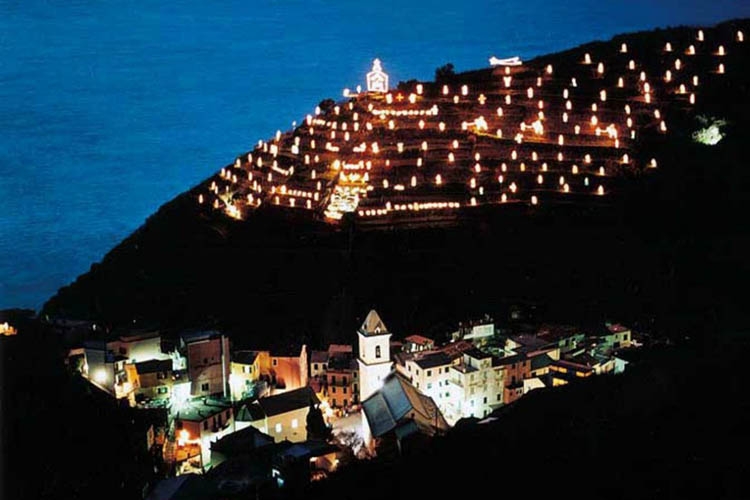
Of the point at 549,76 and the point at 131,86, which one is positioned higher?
the point at 131,86

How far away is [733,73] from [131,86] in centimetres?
8954

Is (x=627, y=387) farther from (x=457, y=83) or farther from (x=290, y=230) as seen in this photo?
(x=457, y=83)

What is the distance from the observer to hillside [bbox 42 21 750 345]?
111 feet

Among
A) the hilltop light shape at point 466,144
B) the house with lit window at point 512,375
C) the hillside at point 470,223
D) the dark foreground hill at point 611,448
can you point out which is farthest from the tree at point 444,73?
the dark foreground hill at point 611,448

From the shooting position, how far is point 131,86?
11569cm

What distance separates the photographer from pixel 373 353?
25.5 meters

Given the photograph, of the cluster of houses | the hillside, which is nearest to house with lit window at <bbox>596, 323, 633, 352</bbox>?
the cluster of houses

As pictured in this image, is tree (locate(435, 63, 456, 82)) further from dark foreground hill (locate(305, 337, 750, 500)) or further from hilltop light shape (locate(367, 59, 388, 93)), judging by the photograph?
dark foreground hill (locate(305, 337, 750, 500))

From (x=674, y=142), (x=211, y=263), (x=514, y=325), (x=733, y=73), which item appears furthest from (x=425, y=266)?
(x=733, y=73)

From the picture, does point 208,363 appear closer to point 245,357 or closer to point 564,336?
point 245,357

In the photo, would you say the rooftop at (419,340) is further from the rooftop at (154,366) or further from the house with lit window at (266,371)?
the rooftop at (154,366)

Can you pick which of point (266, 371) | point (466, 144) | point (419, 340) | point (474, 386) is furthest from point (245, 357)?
point (466, 144)

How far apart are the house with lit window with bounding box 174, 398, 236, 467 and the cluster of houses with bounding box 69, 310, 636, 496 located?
32mm

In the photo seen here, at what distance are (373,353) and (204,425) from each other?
553 cm
